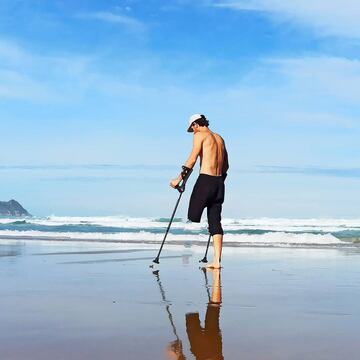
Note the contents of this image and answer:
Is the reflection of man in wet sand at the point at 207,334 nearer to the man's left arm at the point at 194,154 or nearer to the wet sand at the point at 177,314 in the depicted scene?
the wet sand at the point at 177,314

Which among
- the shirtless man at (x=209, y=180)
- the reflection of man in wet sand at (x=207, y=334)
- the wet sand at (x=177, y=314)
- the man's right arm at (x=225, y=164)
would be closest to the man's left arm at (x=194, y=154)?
the shirtless man at (x=209, y=180)

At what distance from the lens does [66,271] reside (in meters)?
6.53

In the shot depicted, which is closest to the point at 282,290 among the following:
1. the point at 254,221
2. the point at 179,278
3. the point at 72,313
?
the point at 179,278

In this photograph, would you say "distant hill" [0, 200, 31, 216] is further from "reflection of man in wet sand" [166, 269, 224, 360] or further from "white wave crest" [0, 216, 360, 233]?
"reflection of man in wet sand" [166, 269, 224, 360]

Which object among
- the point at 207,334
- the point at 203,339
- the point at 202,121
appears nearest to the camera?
the point at 203,339

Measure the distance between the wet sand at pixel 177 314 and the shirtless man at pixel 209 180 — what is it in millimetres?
705

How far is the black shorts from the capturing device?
7211 mm

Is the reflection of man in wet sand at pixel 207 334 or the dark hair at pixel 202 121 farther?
the dark hair at pixel 202 121

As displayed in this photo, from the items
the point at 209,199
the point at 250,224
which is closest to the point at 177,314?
the point at 209,199

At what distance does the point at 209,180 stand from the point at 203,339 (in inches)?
170

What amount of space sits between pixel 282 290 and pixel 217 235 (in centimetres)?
220

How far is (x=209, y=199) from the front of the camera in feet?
23.8

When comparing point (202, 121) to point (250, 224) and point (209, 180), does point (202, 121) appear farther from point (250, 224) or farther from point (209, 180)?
point (250, 224)

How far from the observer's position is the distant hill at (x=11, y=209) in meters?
65.1
